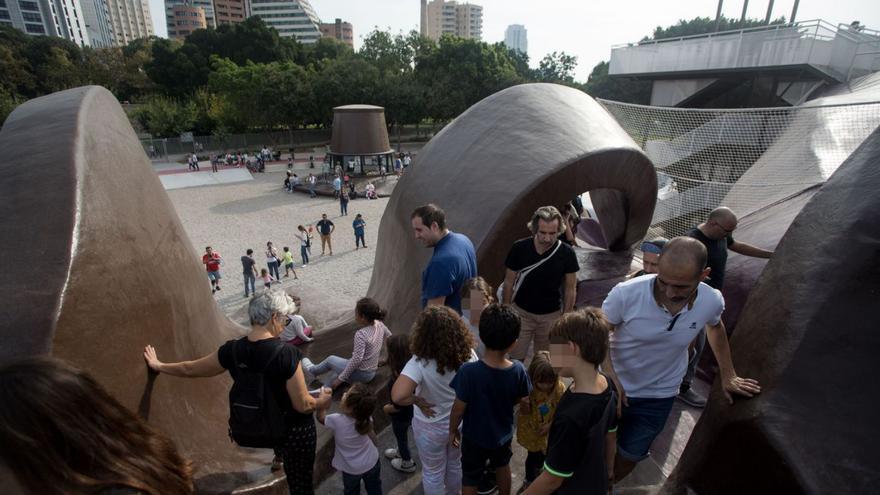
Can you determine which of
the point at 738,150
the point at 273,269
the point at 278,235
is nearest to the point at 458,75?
the point at 278,235

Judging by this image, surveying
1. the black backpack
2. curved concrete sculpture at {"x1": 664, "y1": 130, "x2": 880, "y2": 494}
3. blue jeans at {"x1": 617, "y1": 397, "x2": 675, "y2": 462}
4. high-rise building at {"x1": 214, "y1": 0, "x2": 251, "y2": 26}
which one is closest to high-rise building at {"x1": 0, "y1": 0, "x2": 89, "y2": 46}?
high-rise building at {"x1": 214, "y1": 0, "x2": 251, "y2": 26}

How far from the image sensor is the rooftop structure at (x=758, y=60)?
53.8ft

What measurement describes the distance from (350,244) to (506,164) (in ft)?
32.7

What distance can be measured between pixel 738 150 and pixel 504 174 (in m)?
9.26

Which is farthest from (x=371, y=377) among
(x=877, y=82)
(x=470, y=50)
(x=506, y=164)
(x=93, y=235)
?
(x=470, y=50)

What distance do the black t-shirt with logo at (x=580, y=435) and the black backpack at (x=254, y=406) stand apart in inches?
55.4

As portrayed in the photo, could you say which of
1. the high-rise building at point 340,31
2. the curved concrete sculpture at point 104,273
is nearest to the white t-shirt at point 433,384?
the curved concrete sculpture at point 104,273

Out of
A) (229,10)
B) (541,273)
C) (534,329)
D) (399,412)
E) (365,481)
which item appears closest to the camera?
(365,481)

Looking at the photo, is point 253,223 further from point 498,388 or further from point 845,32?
point 845,32

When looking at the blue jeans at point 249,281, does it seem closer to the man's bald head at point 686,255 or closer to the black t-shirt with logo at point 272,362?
the black t-shirt with logo at point 272,362

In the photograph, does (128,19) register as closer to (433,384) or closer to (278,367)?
(278,367)

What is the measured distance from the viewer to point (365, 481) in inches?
119

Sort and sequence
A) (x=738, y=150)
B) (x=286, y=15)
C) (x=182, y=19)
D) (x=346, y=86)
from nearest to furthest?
1. (x=738, y=150)
2. (x=346, y=86)
3. (x=182, y=19)
4. (x=286, y=15)

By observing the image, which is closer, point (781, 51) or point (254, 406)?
point (254, 406)
